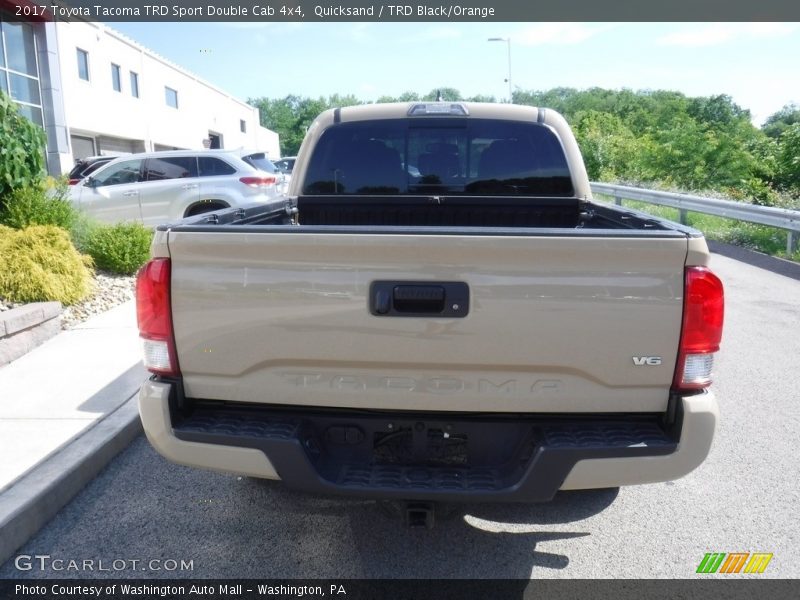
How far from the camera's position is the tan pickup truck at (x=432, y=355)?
229 centimetres

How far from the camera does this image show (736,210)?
39.4 feet

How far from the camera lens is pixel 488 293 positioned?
2.30 meters

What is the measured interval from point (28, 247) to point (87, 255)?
1163mm

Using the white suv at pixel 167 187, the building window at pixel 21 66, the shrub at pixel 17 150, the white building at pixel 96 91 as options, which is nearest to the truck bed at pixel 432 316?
the shrub at pixel 17 150

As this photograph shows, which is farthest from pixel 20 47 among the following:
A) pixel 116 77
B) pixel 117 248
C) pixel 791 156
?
pixel 791 156

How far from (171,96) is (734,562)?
40.2 metres

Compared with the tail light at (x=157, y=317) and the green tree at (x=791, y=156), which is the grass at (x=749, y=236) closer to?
the green tree at (x=791, y=156)

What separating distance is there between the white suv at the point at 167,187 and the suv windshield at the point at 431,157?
7.89m

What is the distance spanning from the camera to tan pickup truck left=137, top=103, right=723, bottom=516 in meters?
2.29

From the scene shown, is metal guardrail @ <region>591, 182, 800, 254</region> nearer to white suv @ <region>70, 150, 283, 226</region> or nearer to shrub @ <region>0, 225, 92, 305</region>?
white suv @ <region>70, 150, 283, 226</region>

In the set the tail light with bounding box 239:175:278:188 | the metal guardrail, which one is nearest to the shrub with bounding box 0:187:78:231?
the tail light with bounding box 239:175:278:188

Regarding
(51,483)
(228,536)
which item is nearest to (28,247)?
(51,483)

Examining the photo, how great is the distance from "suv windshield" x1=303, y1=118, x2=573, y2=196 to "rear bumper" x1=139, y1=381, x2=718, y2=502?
2.16 metres

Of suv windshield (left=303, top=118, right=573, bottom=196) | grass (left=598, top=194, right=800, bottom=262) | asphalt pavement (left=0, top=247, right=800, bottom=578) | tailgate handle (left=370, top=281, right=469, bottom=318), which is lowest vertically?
asphalt pavement (left=0, top=247, right=800, bottom=578)
